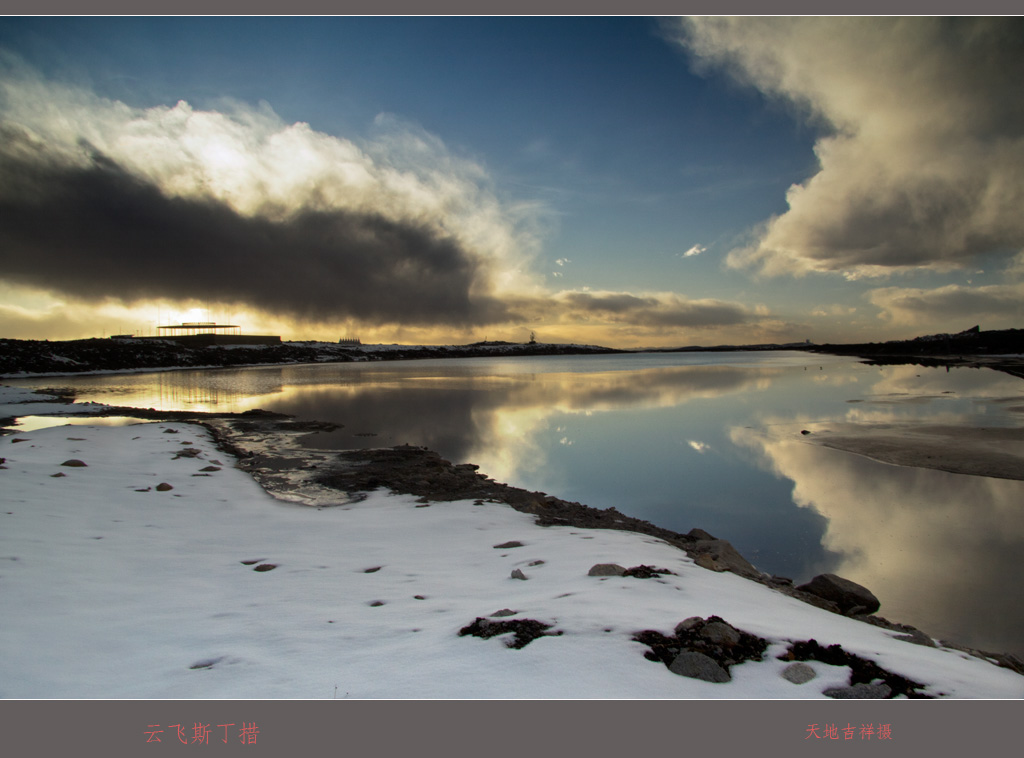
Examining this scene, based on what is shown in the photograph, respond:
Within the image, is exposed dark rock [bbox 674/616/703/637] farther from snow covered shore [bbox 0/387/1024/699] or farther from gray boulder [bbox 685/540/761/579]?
gray boulder [bbox 685/540/761/579]

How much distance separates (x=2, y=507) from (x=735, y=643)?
34.2ft

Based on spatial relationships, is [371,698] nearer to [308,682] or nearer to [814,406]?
[308,682]

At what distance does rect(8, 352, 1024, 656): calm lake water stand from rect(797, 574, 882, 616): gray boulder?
277 millimetres

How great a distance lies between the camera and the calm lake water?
289 inches

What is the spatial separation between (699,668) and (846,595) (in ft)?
15.4

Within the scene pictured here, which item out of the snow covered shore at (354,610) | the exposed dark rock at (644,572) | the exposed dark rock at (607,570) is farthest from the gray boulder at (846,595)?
the exposed dark rock at (607,570)

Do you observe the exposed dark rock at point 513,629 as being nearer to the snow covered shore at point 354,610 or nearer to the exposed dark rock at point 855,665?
the snow covered shore at point 354,610

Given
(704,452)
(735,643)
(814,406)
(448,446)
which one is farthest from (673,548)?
(814,406)

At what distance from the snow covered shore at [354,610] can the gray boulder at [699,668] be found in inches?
1.7

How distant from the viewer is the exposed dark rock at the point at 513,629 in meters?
3.79

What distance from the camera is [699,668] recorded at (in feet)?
10.7

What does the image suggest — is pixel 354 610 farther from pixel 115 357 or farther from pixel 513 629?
pixel 115 357

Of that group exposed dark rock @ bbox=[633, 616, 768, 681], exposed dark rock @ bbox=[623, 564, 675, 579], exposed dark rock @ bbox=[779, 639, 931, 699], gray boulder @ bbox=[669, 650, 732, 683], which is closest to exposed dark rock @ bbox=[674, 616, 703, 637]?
exposed dark rock @ bbox=[633, 616, 768, 681]

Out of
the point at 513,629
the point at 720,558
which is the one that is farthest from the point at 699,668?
the point at 720,558
